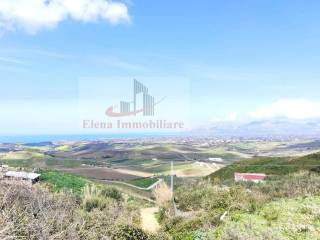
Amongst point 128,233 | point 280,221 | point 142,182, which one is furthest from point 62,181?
point 142,182

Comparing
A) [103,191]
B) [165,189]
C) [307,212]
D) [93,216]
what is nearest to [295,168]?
[165,189]

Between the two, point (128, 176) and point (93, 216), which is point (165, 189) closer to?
point (93, 216)

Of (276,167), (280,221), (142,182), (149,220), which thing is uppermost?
(280,221)

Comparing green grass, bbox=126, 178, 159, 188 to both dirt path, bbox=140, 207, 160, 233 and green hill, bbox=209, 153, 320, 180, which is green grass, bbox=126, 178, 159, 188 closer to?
green hill, bbox=209, 153, 320, 180

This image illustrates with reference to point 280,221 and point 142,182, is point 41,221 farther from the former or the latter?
point 142,182

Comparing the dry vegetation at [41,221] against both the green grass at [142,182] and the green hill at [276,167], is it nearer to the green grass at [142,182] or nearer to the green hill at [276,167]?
the green hill at [276,167]

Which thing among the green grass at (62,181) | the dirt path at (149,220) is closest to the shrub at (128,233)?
the dirt path at (149,220)

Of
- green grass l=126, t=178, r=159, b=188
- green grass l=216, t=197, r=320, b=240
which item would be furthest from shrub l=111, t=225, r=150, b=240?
green grass l=126, t=178, r=159, b=188

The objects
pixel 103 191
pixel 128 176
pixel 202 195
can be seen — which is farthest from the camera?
pixel 128 176
